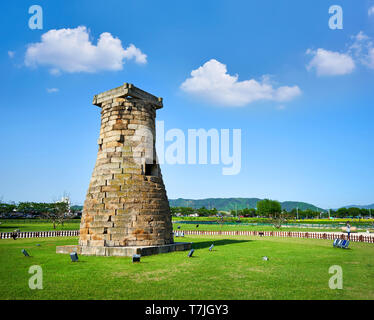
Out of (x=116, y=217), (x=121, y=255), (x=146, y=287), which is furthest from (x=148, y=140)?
(x=146, y=287)

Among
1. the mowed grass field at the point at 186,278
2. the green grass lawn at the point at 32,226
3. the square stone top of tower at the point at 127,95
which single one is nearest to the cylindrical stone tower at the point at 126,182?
the square stone top of tower at the point at 127,95

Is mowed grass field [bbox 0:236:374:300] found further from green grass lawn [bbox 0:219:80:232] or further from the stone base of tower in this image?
green grass lawn [bbox 0:219:80:232]

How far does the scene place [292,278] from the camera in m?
9.06

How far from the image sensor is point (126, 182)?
48.7 feet

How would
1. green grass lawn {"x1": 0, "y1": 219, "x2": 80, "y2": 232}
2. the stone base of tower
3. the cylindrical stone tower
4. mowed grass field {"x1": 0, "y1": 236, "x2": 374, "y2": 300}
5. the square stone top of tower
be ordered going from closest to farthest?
mowed grass field {"x1": 0, "y1": 236, "x2": 374, "y2": 300}, the stone base of tower, the cylindrical stone tower, the square stone top of tower, green grass lawn {"x1": 0, "y1": 219, "x2": 80, "y2": 232}

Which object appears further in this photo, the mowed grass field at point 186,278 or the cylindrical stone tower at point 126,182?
the cylindrical stone tower at point 126,182

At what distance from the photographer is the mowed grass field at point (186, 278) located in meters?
7.25

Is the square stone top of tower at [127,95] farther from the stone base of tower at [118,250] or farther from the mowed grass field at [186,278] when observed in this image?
the mowed grass field at [186,278]

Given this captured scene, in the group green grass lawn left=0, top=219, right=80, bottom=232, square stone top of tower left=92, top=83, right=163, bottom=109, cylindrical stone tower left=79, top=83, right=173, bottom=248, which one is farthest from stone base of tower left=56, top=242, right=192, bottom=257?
green grass lawn left=0, top=219, right=80, bottom=232

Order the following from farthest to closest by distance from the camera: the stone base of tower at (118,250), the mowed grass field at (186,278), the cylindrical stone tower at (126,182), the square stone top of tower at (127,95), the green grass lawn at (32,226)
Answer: the green grass lawn at (32,226)
the square stone top of tower at (127,95)
the cylindrical stone tower at (126,182)
the stone base of tower at (118,250)
the mowed grass field at (186,278)

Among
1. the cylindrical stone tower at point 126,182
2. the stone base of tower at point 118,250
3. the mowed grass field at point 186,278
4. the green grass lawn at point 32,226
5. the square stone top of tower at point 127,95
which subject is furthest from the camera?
the green grass lawn at point 32,226

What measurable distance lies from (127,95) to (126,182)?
16.5 ft

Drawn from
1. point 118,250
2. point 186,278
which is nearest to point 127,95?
point 118,250

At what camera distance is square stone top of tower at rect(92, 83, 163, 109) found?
51.0ft
